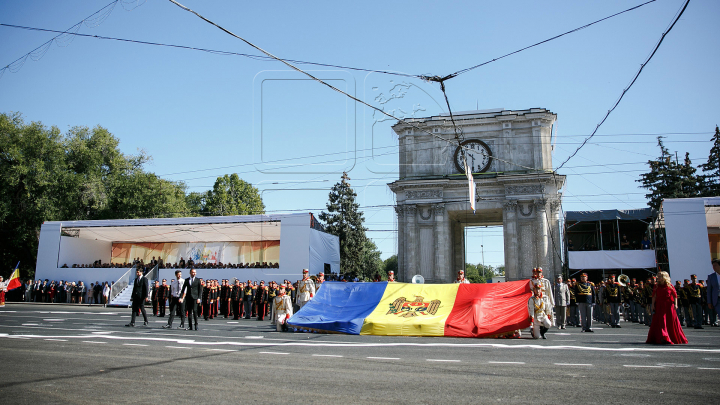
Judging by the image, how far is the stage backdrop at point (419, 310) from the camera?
Result: 13.8 meters

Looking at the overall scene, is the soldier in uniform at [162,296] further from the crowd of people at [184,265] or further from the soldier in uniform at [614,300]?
the soldier in uniform at [614,300]

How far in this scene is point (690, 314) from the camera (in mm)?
18797

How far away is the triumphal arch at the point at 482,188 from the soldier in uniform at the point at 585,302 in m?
21.8

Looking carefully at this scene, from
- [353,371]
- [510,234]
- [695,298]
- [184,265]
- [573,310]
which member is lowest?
[353,371]

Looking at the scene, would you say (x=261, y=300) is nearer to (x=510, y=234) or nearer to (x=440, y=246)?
(x=440, y=246)

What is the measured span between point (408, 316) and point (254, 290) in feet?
38.7

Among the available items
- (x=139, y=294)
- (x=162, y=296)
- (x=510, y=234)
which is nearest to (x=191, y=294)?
(x=139, y=294)

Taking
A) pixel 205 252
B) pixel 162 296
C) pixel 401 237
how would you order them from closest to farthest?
pixel 162 296 → pixel 401 237 → pixel 205 252

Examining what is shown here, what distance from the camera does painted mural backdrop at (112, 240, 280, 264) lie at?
40.5 meters

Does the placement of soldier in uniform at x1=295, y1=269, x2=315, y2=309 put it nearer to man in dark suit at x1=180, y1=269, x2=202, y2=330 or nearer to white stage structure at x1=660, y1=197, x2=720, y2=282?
man in dark suit at x1=180, y1=269, x2=202, y2=330

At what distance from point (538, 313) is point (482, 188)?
94.4ft

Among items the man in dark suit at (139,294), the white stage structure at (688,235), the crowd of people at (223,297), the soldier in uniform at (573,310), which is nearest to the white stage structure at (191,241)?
the crowd of people at (223,297)

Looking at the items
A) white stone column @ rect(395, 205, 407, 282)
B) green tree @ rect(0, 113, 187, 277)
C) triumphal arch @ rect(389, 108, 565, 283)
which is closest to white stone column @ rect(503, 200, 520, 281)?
triumphal arch @ rect(389, 108, 565, 283)

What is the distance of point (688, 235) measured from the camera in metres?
30.0
